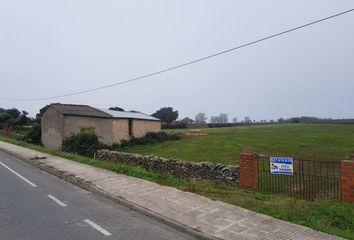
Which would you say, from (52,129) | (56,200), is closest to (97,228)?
(56,200)

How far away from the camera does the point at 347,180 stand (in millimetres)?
10242

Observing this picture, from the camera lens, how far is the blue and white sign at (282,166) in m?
12.1

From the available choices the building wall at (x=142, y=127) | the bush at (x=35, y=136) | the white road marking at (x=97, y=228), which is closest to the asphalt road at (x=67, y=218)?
the white road marking at (x=97, y=228)

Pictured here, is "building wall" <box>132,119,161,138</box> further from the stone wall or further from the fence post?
the fence post

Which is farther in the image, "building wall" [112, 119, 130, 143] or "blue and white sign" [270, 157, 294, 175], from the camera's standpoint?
"building wall" [112, 119, 130, 143]

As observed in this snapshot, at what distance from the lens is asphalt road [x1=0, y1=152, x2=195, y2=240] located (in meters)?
7.38

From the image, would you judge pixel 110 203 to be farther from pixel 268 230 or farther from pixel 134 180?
pixel 268 230

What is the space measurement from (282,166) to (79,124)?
1302 inches

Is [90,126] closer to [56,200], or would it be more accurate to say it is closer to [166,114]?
[56,200]

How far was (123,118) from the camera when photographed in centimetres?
4503

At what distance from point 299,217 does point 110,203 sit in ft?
15.7

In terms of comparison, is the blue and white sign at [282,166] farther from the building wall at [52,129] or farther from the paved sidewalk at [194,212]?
the building wall at [52,129]

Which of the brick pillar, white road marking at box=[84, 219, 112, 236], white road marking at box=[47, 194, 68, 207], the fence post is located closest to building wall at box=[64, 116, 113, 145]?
the brick pillar

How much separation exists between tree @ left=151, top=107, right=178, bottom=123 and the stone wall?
91681mm
